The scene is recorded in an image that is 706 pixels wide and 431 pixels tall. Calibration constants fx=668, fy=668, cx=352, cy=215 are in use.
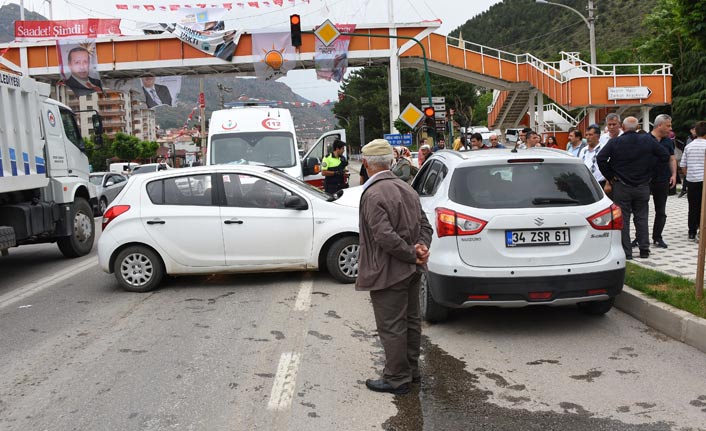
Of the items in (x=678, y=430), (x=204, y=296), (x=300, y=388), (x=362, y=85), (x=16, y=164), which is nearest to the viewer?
(x=678, y=430)

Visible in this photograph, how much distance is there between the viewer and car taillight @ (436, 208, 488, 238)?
19.1ft

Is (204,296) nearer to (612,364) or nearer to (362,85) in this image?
(612,364)

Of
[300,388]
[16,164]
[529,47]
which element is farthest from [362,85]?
[300,388]

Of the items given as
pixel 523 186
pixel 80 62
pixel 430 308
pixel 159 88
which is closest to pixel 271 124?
pixel 430 308

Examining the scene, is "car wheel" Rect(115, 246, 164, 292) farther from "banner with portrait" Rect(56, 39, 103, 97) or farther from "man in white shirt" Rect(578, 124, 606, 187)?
"banner with portrait" Rect(56, 39, 103, 97)

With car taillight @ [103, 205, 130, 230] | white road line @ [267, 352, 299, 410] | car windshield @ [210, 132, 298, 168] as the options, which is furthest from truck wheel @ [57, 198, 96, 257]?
white road line @ [267, 352, 299, 410]

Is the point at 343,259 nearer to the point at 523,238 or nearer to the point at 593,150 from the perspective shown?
the point at 523,238

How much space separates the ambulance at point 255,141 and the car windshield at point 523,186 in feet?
27.1

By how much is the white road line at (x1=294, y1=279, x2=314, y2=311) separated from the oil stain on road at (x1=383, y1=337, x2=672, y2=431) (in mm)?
2664

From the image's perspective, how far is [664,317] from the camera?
6.11 meters

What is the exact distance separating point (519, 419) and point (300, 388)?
1.57m

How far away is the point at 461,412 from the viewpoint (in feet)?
14.3

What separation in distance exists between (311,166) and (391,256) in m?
10.6

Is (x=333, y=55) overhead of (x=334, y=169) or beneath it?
overhead
